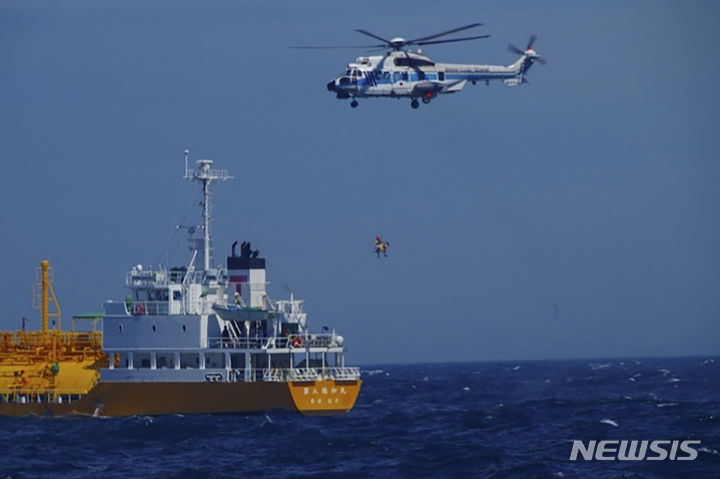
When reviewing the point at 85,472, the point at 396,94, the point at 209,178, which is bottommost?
the point at 85,472

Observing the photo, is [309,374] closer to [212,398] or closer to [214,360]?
[212,398]

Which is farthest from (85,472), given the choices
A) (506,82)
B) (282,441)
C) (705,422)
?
(506,82)

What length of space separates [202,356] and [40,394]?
8.92 metres

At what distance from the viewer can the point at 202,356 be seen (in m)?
52.5

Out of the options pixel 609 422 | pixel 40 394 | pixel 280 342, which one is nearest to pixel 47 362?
pixel 40 394

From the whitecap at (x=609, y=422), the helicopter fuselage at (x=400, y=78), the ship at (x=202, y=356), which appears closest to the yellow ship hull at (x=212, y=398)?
the ship at (x=202, y=356)

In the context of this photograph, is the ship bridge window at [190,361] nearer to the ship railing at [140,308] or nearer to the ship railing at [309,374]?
the ship railing at [140,308]

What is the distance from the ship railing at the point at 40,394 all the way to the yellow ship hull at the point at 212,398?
25.5 inches

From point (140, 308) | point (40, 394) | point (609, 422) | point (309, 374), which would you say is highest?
point (140, 308)

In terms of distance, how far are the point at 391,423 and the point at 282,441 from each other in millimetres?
8349

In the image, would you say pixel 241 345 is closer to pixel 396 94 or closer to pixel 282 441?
pixel 282 441

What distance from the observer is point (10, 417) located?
55688mm

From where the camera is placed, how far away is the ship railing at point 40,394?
181ft

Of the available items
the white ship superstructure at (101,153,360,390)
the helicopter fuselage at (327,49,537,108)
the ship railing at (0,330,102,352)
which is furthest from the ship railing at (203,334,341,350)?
the helicopter fuselage at (327,49,537,108)
